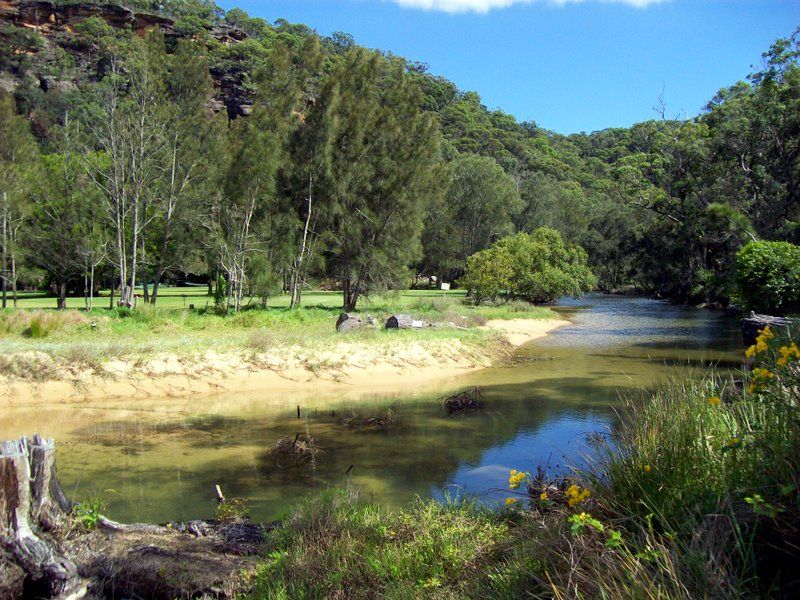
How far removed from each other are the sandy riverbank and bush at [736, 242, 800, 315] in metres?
10.2

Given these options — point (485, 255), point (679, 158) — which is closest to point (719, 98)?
point (679, 158)

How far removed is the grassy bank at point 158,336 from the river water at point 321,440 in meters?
1.75

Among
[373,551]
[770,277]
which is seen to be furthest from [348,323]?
[373,551]

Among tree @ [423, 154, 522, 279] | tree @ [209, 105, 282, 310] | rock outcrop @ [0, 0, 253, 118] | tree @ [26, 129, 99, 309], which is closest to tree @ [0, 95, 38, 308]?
tree @ [26, 129, 99, 309]

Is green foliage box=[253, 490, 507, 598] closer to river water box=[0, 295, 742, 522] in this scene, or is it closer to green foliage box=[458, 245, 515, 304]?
river water box=[0, 295, 742, 522]

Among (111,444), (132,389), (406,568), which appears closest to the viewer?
(406,568)

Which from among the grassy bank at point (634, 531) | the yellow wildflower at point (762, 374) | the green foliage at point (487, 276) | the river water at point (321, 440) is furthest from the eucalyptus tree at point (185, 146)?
the yellow wildflower at point (762, 374)

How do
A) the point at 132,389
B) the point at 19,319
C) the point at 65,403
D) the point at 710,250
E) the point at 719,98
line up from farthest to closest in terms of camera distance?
the point at 710,250, the point at 719,98, the point at 19,319, the point at 132,389, the point at 65,403

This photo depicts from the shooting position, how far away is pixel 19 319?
2064 cm

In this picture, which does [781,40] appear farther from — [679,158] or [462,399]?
[462,399]

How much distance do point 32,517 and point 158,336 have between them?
50.8ft

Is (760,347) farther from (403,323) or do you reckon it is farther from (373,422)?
(403,323)

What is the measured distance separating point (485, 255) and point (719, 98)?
19.0 meters

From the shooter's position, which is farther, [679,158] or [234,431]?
[679,158]
